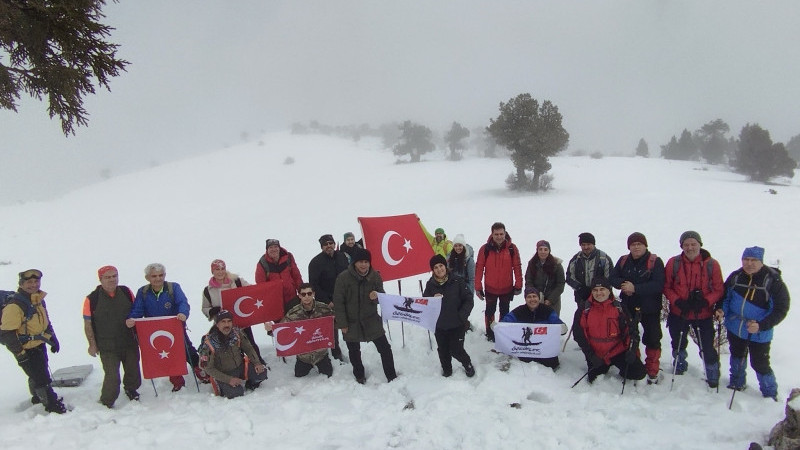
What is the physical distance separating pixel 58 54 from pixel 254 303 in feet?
15.9

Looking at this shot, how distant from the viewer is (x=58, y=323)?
12.7 m

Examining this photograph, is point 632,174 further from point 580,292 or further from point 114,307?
point 114,307

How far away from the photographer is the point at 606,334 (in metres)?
6.54

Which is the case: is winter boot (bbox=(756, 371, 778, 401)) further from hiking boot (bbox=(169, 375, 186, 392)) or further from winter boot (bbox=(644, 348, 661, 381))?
hiking boot (bbox=(169, 375, 186, 392))

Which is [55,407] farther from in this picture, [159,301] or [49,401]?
[159,301]

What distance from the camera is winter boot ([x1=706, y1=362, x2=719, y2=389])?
612cm

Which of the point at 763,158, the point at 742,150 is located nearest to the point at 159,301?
the point at 763,158

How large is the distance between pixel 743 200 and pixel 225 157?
79172 millimetres

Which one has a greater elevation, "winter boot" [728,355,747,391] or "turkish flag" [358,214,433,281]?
"turkish flag" [358,214,433,281]

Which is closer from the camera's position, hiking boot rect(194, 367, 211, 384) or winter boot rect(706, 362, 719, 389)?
winter boot rect(706, 362, 719, 389)

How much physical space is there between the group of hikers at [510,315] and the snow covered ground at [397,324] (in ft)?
1.16

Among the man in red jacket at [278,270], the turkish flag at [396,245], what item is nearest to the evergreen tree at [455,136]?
the turkish flag at [396,245]

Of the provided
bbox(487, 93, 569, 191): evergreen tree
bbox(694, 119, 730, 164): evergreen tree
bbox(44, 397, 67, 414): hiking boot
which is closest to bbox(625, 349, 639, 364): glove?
bbox(44, 397, 67, 414): hiking boot

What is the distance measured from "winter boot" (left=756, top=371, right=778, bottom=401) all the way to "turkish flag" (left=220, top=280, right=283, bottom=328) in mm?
7817
